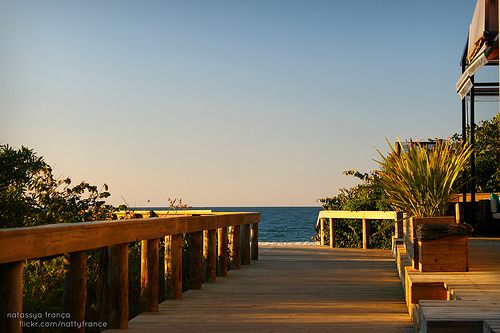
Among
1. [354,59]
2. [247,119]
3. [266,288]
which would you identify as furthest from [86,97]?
[266,288]

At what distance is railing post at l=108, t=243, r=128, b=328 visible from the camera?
3432 millimetres

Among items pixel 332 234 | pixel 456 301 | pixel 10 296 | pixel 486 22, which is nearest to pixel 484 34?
pixel 486 22

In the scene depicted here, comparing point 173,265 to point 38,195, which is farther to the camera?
point 38,195

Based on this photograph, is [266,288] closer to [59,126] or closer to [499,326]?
[499,326]

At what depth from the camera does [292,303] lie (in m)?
4.62

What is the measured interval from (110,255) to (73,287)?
52cm

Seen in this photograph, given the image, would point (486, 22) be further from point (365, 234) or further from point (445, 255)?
point (365, 234)

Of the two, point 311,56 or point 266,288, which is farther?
point 311,56

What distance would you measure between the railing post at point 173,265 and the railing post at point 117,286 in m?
0.90

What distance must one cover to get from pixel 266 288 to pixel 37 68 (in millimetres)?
18084

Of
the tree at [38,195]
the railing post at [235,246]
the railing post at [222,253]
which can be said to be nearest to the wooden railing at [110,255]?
the railing post at [222,253]

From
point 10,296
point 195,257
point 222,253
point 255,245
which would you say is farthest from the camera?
point 255,245

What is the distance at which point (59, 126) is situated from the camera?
27.9 meters

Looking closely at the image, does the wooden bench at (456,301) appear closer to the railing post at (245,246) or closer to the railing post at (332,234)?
the railing post at (245,246)
